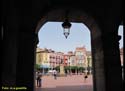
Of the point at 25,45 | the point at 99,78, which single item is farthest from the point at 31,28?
the point at 99,78

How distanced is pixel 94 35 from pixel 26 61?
3324mm

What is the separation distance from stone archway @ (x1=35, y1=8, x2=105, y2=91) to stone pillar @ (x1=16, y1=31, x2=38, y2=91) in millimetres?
1511

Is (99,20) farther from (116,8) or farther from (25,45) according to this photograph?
(25,45)

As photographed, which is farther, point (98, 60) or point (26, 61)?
point (98, 60)

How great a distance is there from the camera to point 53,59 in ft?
425

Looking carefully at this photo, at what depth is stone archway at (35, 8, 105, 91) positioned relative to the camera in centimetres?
942

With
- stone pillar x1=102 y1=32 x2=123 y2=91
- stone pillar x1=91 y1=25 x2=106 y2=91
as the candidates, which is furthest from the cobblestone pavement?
stone pillar x1=102 y1=32 x2=123 y2=91

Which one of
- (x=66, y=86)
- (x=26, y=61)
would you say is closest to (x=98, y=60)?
(x=26, y=61)

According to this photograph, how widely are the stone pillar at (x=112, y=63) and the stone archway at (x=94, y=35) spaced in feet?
1.01

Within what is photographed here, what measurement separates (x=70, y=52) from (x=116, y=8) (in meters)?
133

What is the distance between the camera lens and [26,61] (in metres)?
8.17

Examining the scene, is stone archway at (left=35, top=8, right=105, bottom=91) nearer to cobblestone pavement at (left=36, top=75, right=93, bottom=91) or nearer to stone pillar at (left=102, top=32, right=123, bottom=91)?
stone pillar at (left=102, top=32, right=123, bottom=91)

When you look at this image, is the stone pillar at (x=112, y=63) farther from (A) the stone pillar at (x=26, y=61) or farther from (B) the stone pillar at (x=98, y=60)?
(A) the stone pillar at (x=26, y=61)

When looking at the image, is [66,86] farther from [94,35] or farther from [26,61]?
[26,61]
